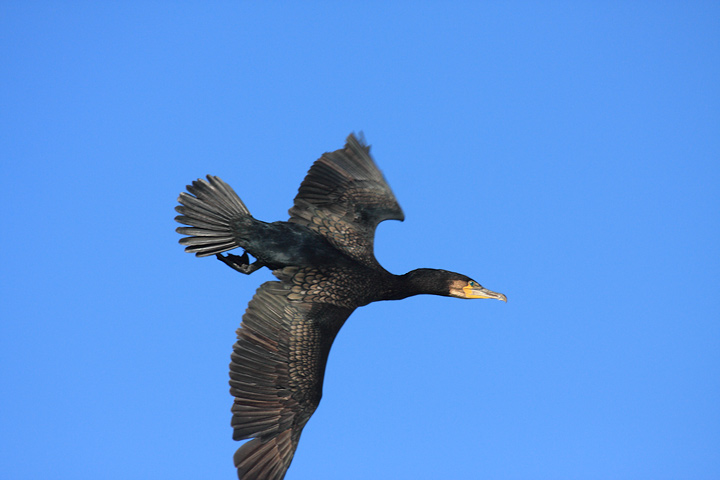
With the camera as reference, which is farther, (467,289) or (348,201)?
(348,201)

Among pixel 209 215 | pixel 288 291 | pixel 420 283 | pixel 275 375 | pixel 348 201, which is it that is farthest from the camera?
pixel 348 201

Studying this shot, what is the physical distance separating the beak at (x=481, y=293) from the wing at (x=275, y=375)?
66.6 inches

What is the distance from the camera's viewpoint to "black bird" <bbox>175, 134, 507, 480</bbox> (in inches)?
333

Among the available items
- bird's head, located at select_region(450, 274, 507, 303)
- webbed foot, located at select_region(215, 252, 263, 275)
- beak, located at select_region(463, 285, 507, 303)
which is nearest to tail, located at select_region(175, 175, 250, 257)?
webbed foot, located at select_region(215, 252, 263, 275)

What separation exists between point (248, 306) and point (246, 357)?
1.62 ft

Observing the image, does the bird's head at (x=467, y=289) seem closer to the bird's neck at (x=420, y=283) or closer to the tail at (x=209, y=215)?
the bird's neck at (x=420, y=283)

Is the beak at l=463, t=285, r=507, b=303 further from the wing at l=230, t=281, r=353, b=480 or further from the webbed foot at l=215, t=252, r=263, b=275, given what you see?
the webbed foot at l=215, t=252, r=263, b=275

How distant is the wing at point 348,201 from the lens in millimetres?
9391

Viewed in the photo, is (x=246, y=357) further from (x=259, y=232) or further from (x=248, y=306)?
(x=259, y=232)

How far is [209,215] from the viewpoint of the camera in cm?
890

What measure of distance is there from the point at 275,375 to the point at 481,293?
2.45 m

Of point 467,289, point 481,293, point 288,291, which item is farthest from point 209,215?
point 481,293

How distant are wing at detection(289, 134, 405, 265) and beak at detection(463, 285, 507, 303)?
109 centimetres

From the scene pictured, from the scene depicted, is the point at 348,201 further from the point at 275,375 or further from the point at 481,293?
the point at 275,375
